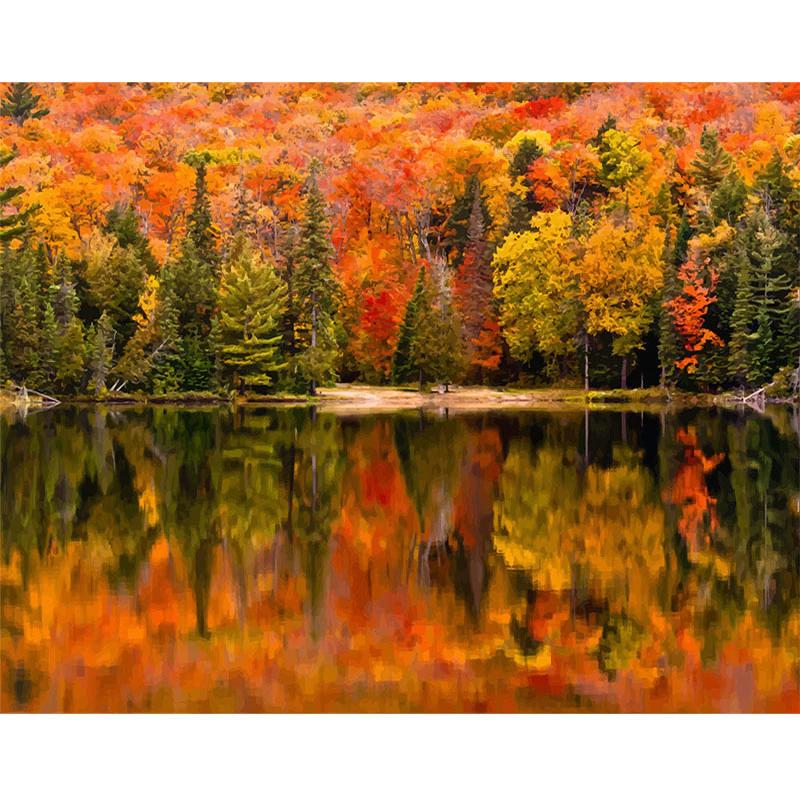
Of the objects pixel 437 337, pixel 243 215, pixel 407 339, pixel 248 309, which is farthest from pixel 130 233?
pixel 437 337

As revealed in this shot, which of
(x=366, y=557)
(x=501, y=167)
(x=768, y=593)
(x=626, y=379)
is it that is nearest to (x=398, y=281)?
(x=501, y=167)

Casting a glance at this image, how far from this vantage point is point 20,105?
15.4 meters

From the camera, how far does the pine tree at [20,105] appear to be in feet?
50.1

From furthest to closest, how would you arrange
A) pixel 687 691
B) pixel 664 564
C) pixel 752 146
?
1. pixel 752 146
2. pixel 664 564
3. pixel 687 691

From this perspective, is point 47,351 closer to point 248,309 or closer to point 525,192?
point 248,309

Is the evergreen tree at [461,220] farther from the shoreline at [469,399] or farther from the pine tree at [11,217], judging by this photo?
the pine tree at [11,217]

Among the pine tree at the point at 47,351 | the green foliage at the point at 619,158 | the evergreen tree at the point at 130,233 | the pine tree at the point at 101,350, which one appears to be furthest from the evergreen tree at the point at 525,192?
the pine tree at the point at 47,351

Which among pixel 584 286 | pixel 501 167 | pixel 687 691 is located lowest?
pixel 687 691

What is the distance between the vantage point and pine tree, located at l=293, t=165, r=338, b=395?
16.2 metres

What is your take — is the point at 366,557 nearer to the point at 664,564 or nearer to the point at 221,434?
the point at 664,564

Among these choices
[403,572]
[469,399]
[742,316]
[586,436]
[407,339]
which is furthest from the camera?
[469,399]

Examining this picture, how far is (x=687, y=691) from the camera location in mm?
6660

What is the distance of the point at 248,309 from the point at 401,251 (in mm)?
1896

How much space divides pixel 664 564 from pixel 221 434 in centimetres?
816
